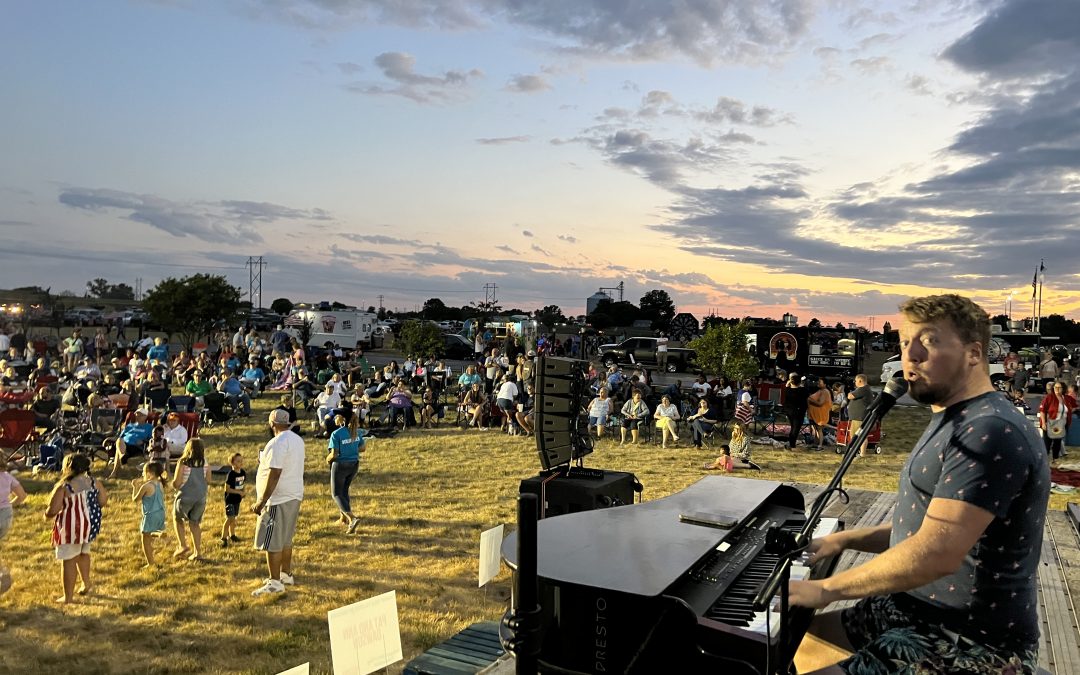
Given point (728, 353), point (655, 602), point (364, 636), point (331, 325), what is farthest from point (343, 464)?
point (331, 325)

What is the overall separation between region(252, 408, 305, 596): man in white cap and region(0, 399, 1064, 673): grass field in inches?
11.7

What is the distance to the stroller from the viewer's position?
16297 mm

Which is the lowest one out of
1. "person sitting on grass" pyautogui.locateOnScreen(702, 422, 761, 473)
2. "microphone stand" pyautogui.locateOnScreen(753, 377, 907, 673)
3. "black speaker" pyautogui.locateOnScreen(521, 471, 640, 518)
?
"person sitting on grass" pyautogui.locateOnScreen(702, 422, 761, 473)

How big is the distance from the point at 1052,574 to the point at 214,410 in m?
16.5

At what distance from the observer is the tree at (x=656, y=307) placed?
9419cm

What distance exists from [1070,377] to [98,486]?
3361 centimetres

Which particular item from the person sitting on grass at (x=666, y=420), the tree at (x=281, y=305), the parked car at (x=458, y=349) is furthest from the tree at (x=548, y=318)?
the tree at (x=281, y=305)

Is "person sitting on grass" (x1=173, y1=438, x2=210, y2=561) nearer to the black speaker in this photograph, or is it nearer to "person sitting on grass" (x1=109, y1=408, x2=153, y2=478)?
the black speaker

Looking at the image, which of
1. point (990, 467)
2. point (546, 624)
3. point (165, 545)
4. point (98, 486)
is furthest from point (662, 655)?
point (165, 545)

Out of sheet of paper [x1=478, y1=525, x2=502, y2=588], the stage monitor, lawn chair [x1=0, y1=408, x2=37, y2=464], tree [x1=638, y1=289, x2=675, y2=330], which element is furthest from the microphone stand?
tree [x1=638, y1=289, x2=675, y2=330]

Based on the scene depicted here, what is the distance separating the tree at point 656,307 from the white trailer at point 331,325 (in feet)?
197

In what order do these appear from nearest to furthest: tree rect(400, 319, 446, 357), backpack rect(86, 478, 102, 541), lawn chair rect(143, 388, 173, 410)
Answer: backpack rect(86, 478, 102, 541)
lawn chair rect(143, 388, 173, 410)
tree rect(400, 319, 446, 357)

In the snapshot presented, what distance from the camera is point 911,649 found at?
2047mm

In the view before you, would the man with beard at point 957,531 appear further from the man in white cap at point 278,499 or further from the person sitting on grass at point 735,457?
the person sitting on grass at point 735,457
